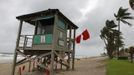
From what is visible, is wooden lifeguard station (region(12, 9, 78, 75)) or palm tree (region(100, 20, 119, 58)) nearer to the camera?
wooden lifeguard station (region(12, 9, 78, 75))

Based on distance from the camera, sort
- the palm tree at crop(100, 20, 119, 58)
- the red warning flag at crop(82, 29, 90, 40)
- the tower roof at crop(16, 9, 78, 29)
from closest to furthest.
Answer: the tower roof at crop(16, 9, 78, 29) < the red warning flag at crop(82, 29, 90, 40) < the palm tree at crop(100, 20, 119, 58)

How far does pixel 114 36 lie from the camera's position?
1882 inches

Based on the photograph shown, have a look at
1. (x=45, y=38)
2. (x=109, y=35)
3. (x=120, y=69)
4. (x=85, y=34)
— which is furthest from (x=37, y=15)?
(x=109, y=35)

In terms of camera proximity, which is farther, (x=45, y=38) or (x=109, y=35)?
(x=109, y=35)

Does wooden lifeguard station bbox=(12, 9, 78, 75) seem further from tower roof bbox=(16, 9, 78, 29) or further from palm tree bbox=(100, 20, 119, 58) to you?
palm tree bbox=(100, 20, 119, 58)

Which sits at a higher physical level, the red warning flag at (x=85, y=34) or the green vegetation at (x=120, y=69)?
the red warning flag at (x=85, y=34)

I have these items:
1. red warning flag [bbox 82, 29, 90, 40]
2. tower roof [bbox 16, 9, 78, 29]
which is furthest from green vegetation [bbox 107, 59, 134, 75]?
tower roof [bbox 16, 9, 78, 29]

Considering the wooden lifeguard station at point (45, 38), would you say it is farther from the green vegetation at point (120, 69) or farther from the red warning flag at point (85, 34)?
the green vegetation at point (120, 69)

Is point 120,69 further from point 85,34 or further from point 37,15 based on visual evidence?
point 37,15

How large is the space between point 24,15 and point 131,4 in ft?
32.2

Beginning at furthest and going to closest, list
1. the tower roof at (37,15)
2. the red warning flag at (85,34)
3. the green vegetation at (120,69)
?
the red warning flag at (85,34) → the tower roof at (37,15) → the green vegetation at (120,69)

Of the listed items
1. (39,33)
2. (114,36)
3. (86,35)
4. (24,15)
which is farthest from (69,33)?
(114,36)

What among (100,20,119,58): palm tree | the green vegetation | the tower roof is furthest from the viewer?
(100,20,119,58): palm tree

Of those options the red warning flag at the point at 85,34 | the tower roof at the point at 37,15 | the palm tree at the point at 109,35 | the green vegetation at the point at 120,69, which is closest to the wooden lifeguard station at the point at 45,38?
the tower roof at the point at 37,15
